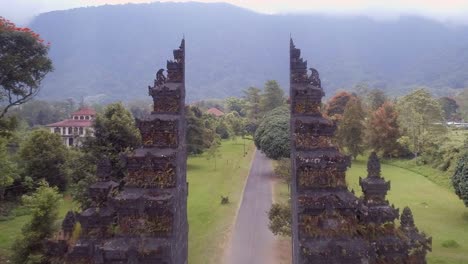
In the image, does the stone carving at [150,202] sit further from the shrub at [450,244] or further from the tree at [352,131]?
the tree at [352,131]

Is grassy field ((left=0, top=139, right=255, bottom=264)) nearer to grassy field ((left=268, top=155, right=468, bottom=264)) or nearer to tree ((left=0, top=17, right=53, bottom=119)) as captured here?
grassy field ((left=268, top=155, right=468, bottom=264))

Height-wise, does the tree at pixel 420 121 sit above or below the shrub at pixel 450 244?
above

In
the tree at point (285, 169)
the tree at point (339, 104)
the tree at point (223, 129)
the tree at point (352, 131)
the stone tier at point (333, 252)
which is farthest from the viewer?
the tree at point (223, 129)

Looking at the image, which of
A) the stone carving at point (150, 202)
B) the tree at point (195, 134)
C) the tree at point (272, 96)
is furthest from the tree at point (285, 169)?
the tree at point (272, 96)

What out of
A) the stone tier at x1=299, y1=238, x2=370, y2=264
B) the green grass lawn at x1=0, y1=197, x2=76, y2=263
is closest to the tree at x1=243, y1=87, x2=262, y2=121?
the green grass lawn at x1=0, y1=197, x2=76, y2=263

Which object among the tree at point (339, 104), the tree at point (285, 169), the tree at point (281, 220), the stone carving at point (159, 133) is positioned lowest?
the tree at point (281, 220)

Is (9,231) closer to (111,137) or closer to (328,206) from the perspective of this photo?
(111,137)

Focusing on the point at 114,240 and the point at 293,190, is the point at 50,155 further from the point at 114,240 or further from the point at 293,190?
the point at 293,190
